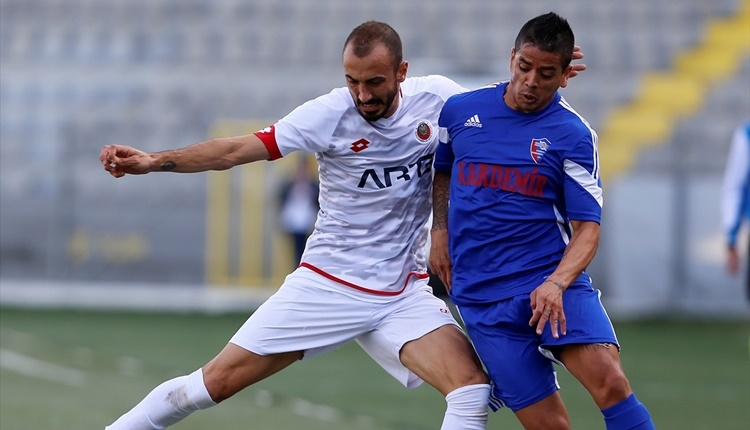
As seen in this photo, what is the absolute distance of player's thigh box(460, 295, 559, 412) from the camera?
5617mm

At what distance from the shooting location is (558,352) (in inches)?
218

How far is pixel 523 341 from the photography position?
223 inches

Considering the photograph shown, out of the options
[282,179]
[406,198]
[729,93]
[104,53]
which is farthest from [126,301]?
[406,198]

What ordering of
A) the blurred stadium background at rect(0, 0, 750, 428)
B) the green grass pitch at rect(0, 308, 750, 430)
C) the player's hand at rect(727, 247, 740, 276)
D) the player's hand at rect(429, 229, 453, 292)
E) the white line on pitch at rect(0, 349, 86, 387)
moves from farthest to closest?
1. the blurred stadium background at rect(0, 0, 750, 428)
2. the white line on pitch at rect(0, 349, 86, 387)
3. the player's hand at rect(727, 247, 740, 276)
4. the green grass pitch at rect(0, 308, 750, 430)
5. the player's hand at rect(429, 229, 453, 292)

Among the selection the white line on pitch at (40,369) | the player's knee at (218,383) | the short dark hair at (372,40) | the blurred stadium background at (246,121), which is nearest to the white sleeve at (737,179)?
the short dark hair at (372,40)

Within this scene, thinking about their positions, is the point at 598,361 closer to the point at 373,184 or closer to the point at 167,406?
the point at 373,184

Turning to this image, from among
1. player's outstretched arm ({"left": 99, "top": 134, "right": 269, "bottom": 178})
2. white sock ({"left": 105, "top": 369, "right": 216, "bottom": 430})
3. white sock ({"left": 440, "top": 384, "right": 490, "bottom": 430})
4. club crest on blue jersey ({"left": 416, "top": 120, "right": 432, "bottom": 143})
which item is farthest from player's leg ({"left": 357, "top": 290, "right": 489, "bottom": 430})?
player's outstretched arm ({"left": 99, "top": 134, "right": 269, "bottom": 178})

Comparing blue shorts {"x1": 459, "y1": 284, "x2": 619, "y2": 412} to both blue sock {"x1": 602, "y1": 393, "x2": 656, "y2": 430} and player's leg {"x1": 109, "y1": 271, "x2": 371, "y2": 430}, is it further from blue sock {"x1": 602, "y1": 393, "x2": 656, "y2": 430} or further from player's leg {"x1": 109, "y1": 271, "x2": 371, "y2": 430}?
player's leg {"x1": 109, "y1": 271, "x2": 371, "y2": 430}

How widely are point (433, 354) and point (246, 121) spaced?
12611 mm

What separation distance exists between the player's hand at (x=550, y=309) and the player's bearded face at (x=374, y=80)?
112 cm

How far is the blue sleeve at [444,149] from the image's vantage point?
5.94 meters

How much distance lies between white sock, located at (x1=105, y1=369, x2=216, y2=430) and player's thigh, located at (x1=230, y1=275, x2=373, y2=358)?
0.30 m

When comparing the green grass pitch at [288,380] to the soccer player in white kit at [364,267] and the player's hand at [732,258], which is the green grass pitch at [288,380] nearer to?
the player's hand at [732,258]

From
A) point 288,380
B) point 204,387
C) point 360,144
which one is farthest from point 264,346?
point 288,380
